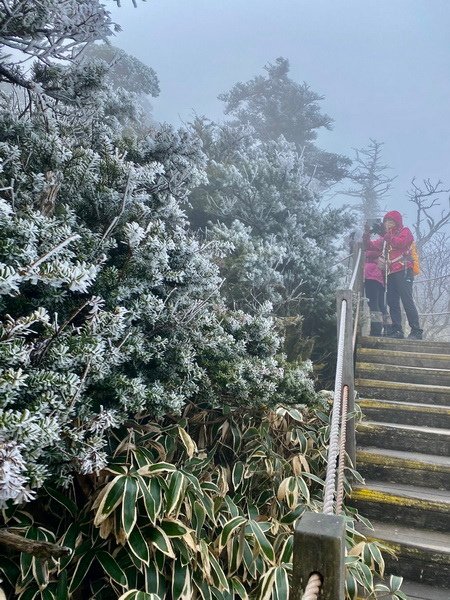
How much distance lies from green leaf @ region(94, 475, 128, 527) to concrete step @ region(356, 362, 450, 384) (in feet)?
9.55

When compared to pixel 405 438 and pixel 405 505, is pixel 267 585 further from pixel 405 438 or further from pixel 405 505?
pixel 405 438

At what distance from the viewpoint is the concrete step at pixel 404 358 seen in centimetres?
434

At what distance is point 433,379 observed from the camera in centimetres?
401

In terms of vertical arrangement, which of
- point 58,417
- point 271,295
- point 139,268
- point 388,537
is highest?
point 271,295

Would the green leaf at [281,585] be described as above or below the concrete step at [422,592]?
above

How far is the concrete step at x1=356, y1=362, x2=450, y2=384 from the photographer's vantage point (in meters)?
4.00

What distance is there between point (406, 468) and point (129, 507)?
6.60 feet

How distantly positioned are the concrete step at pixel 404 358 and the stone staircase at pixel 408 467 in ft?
0.47

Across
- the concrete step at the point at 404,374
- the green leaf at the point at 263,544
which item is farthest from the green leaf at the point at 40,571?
the concrete step at the point at 404,374

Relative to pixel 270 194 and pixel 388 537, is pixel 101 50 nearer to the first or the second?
pixel 270 194

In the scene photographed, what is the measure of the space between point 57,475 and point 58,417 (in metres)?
0.30

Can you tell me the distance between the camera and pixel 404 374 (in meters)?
4.04

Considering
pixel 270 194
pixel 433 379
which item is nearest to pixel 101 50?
pixel 270 194

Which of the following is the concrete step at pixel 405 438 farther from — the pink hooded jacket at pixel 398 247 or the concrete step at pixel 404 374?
the pink hooded jacket at pixel 398 247
